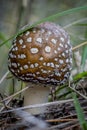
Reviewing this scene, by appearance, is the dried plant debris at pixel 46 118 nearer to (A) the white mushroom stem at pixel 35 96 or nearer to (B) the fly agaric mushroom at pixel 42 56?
(A) the white mushroom stem at pixel 35 96

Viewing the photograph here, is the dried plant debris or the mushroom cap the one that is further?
the mushroom cap

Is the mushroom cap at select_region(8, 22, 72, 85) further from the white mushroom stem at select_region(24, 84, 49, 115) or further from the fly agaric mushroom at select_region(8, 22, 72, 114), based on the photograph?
the white mushroom stem at select_region(24, 84, 49, 115)

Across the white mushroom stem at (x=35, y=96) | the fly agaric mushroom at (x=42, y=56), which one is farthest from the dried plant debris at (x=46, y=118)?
the fly agaric mushroom at (x=42, y=56)

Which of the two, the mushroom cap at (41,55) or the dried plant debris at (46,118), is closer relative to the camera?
the dried plant debris at (46,118)

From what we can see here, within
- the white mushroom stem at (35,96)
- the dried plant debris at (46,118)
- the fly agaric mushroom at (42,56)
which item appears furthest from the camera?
the white mushroom stem at (35,96)

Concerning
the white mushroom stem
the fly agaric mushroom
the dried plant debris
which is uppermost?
the fly agaric mushroom

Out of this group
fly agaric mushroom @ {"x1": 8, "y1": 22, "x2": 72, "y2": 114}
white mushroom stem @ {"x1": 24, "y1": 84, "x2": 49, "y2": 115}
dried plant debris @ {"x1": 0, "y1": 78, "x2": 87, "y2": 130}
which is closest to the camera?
dried plant debris @ {"x1": 0, "y1": 78, "x2": 87, "y2": 130}

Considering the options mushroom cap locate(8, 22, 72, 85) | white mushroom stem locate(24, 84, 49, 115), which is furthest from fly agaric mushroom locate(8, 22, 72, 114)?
white mushroom stem locate(24, 84, 49, 115)

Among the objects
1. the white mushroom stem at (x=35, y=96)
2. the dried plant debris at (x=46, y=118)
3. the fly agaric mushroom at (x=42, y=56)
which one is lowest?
the dried plant debris at (x=46, y=118)

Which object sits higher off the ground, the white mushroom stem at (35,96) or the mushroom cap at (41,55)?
→ the mushroom cap at (41,55)

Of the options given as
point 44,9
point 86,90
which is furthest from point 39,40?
point 44,9
